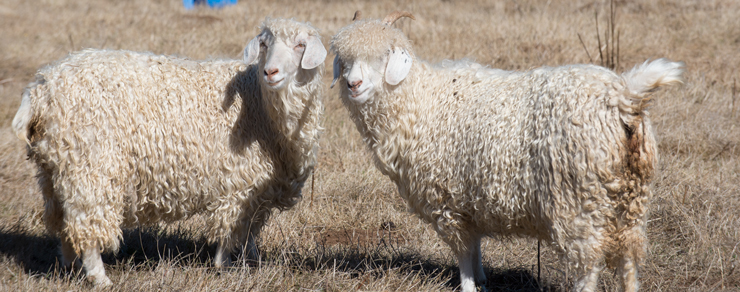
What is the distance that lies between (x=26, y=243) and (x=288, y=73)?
2229mm

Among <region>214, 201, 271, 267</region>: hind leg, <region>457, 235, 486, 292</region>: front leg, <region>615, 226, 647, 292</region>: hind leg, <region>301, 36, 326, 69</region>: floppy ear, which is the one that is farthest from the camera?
<region>214, 201, 271, 267</region>: hind leg

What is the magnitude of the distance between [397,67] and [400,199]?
1838mm

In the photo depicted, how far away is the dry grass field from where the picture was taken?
10.8ft

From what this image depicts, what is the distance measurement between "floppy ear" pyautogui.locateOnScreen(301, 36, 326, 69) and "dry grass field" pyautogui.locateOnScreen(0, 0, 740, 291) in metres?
0.78

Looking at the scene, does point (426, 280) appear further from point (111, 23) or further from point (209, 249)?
point (111, 23)

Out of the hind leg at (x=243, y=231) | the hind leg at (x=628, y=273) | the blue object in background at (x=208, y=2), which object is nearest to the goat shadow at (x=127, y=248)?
the hind leg at (x=243, y=231)

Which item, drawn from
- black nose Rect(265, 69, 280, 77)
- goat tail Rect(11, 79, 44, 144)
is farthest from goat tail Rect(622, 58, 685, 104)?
goat tail Rect(11, 79, 44, 144)

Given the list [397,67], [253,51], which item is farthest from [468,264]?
[253,51]

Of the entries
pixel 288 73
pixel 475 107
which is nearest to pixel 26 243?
pixel 288 73

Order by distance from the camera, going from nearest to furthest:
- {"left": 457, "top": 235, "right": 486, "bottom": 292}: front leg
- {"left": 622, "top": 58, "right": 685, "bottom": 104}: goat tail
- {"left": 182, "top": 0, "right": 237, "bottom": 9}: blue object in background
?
1. {"left": 622, "top": 58, "right": 685, "bottom": 104}: goat tail
2. {"left": 457, "top": 235, "right": 486, "bottom": 292}: front leg
3. {"left": 182, "top": 0, "right": 237, "bottom": 9}: blue object in background

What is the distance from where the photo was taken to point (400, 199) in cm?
466

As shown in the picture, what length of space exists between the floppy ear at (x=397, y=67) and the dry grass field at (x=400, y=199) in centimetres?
110

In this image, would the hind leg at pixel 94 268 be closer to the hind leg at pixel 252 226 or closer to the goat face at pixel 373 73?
the hind leg at pixel 252 226

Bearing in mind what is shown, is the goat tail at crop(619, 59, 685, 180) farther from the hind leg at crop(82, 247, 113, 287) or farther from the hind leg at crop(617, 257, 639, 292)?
the hind leg at crop(82, 247, 113, 287)
